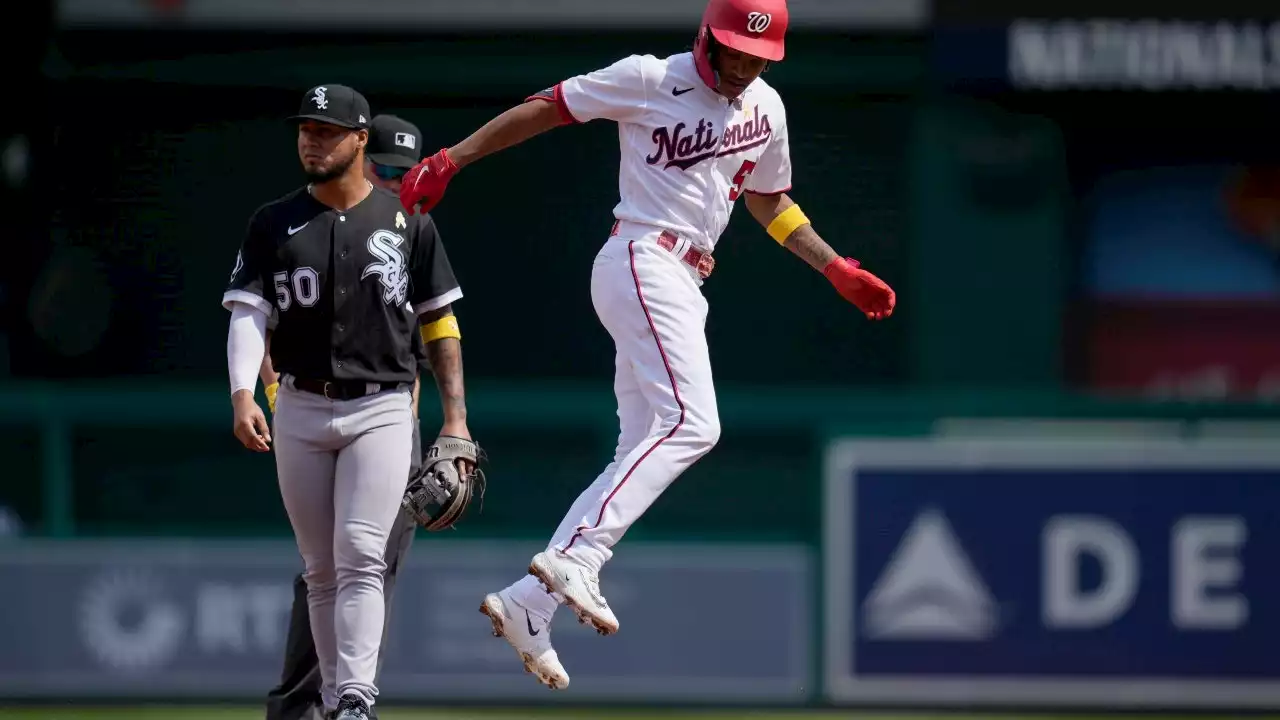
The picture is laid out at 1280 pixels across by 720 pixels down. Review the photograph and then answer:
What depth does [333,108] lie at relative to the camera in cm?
508

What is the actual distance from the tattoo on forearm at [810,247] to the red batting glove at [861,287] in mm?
22

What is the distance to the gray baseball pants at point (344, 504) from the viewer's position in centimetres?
514

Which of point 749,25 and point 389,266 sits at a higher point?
point 749,25

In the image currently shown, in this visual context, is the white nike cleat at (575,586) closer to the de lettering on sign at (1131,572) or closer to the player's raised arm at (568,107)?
the player's raised arm at (568,107)

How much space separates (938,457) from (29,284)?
3559 millimetres

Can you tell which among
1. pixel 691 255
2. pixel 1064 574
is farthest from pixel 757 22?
pixel 1064 574

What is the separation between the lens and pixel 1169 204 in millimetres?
8117

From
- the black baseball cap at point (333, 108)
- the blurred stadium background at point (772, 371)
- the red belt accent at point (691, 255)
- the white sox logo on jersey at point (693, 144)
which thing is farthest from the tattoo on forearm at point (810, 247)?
the blurred stadium background at point (772, 371)

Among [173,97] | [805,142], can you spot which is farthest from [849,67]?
[173,97]

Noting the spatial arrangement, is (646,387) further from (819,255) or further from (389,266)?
(389,266)

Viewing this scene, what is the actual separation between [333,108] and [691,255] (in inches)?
37.0

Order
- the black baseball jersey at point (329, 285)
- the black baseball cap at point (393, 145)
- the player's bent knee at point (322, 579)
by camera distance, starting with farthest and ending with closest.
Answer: the black baseball cap at point (393, 145), the player's bent knee at point (322, 579), the black baseball jersey at point (329, 285)

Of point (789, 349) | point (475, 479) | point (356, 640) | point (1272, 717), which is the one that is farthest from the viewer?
point (789, 349)

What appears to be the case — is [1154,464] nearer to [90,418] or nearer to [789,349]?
[789,349]
